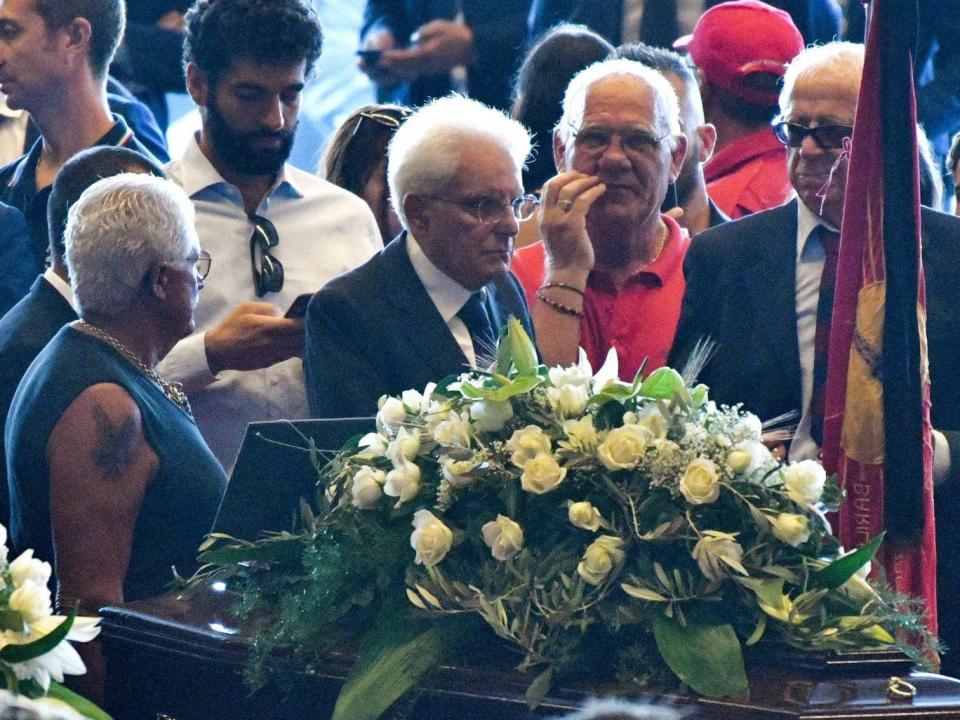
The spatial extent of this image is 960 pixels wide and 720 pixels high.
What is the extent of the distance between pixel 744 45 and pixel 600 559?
10.1 ft

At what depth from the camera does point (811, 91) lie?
409 cm

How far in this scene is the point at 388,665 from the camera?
2.66 metres

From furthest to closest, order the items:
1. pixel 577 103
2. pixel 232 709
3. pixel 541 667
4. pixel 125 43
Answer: pixel 125 43 → pixel 577 103 → pixel 232 709 → pixel 541 667

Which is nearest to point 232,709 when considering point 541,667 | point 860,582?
point 541,667

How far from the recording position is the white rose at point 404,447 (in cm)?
286

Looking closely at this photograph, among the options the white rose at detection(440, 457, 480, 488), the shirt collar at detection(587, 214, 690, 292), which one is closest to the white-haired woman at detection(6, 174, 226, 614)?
the white rose at detection(440, 457, 480, 488)

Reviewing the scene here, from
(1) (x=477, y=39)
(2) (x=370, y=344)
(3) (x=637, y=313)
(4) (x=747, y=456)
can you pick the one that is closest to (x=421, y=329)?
(2) (x=370, y=344)

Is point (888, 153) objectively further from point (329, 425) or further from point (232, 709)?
point (232, 709)

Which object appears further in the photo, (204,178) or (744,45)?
(744,45)

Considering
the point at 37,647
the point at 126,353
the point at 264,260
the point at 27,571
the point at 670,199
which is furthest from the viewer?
the point at 670,199

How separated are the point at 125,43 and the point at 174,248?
2890 mm

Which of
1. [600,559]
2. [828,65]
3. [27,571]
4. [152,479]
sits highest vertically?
[828,65]

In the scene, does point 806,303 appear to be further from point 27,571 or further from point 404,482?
point 27,571

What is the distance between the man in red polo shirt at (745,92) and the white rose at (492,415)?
105 inches
